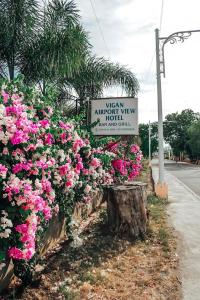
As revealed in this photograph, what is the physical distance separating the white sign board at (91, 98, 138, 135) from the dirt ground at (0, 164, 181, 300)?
8.13 ft

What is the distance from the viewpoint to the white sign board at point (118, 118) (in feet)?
27.4

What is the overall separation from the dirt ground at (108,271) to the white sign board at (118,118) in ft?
8.13

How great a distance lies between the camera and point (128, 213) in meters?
6.24

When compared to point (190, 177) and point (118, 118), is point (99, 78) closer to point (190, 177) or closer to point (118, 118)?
point (118, 118)

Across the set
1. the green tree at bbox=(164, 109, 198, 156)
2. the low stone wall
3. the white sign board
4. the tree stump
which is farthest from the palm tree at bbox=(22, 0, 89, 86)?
the green tree at bbox=(164, 109, 198, 156)

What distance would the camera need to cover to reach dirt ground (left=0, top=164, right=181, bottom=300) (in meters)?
4.07

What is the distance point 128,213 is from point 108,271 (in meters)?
1.59

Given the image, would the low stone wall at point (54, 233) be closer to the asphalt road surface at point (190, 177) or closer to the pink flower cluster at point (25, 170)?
the pink flower cluster at point (25, 170)

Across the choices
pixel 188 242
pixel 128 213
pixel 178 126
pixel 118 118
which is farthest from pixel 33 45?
pixel 178 126

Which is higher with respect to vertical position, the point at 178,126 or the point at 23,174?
the point at 178,126

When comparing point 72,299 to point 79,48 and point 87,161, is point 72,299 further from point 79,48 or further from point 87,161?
point 79,48

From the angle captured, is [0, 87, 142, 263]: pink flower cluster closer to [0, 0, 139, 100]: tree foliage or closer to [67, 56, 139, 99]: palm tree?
[0, 0, 139, 100]: tree foliage

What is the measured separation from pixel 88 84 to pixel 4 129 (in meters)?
8.75

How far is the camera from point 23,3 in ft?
29.6
